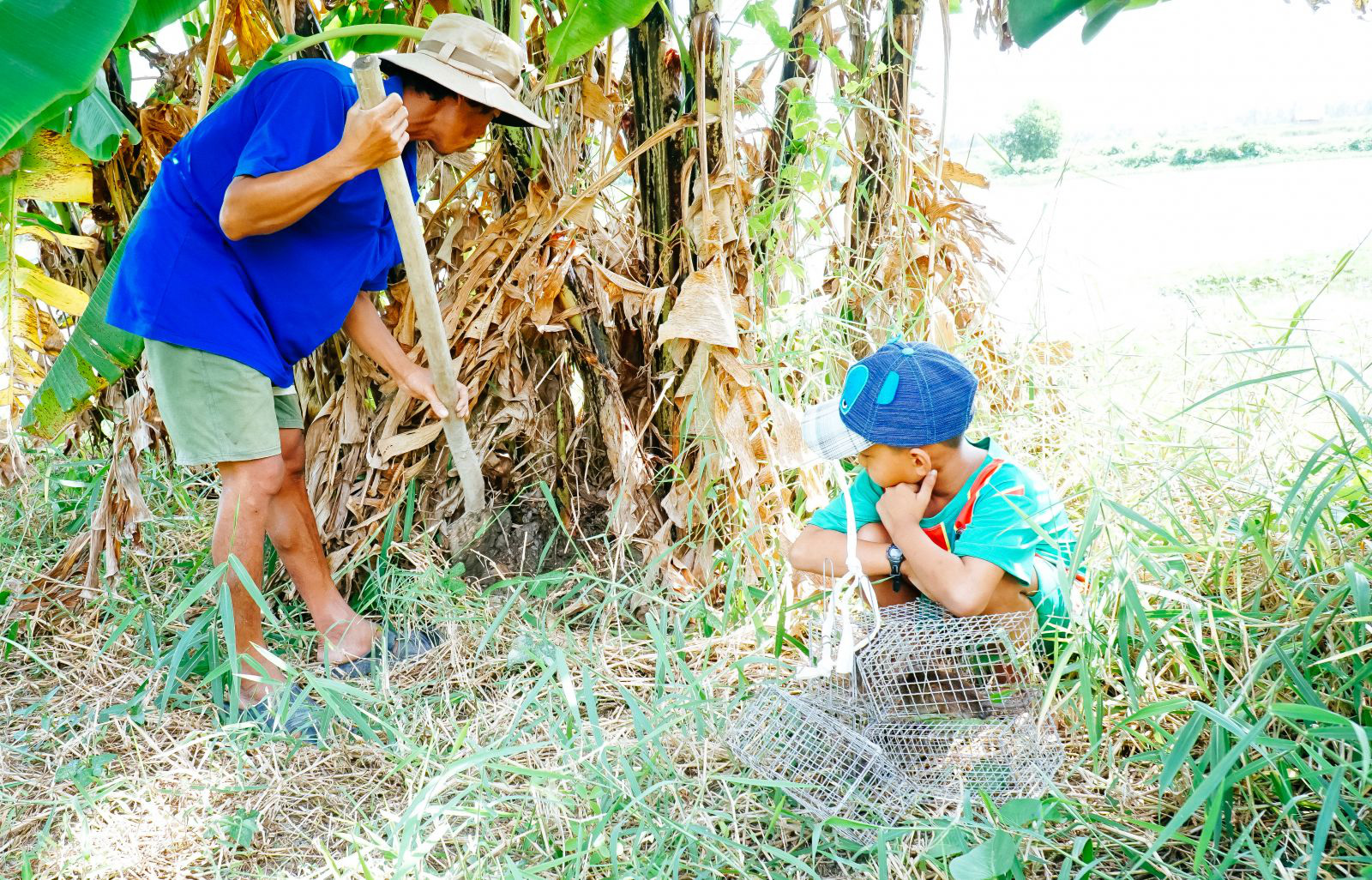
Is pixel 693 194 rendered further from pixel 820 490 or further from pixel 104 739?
pixel 104 739

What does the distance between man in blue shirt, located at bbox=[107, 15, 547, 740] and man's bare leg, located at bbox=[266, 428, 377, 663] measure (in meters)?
0.03

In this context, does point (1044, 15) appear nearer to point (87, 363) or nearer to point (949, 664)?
point (949, 664)

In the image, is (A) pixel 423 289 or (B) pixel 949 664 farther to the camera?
(A) pixel 423 289

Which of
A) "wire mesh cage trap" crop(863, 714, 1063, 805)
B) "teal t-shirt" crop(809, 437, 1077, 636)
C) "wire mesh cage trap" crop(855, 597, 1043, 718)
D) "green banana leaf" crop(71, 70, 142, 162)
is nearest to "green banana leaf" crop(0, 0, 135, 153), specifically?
"green banana leaf" crop(71, 70, 142, 162)

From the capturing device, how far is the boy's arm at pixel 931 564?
160cm

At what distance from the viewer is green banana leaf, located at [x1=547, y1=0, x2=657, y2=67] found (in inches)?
73.7

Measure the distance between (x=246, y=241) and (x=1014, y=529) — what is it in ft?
5.18

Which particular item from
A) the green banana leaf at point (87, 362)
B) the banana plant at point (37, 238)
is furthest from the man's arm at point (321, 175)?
the banana plant at point (37, 238)

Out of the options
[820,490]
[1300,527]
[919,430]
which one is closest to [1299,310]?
[1300,527]

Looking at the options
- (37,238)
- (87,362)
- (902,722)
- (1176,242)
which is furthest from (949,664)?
(1176,242)

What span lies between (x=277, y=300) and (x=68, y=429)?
1.87m

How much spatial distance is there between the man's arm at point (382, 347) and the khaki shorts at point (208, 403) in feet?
0.88

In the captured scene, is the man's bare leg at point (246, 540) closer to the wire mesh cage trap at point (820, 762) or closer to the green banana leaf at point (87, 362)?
the green banana leaf at point (87, 362)

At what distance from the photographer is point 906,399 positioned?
1.65 meters
